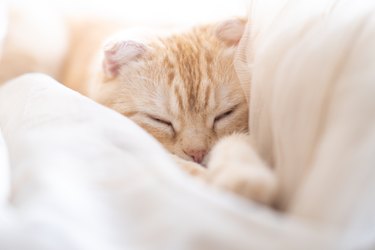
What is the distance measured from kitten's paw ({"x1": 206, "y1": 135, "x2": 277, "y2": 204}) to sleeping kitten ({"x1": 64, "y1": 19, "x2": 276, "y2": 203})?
13 centimetres

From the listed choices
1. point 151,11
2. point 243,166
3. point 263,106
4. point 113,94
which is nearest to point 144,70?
point 113,94

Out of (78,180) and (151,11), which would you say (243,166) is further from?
(151,11)

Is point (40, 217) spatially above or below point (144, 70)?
above

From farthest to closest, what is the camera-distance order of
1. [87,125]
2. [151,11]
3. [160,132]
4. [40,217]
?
[151,11]
[160,132]
[87,125]
[40,217]

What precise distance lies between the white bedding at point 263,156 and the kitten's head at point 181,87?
0.63ft

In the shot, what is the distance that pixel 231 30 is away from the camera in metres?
1.21

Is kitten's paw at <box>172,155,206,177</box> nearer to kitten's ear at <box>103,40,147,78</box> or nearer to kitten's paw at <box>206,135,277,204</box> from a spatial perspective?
kitten's paw at <box>206,135,277,204</box>

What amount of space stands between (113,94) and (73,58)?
508 millimetres

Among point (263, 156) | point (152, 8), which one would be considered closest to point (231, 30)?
point (263, 156)

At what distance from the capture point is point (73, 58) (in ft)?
5.54

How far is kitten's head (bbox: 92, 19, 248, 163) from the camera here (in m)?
1.12

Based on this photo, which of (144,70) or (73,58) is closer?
(144,70)

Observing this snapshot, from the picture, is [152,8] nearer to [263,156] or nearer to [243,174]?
[263,156]

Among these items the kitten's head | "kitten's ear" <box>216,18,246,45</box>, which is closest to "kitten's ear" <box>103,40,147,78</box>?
the kitten's head
